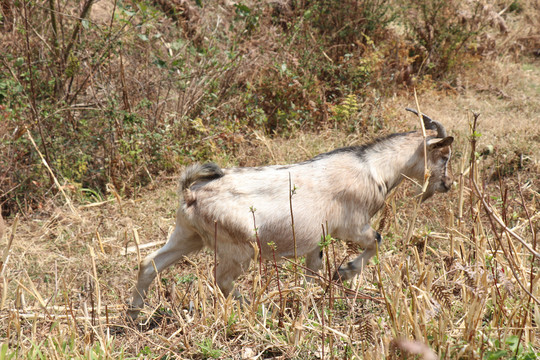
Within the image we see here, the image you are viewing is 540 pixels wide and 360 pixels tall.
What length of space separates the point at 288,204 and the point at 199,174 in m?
0.73

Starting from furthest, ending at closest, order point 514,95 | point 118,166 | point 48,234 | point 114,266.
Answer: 1. point 514,95
2. point 118,166
3. point 48,234
4. point 114,266

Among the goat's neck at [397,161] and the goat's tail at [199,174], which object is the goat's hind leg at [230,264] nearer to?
the goat's tail at [199,174]

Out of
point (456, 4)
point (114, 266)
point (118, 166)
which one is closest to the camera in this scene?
point (114, 266)

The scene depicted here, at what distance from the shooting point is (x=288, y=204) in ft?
14.2

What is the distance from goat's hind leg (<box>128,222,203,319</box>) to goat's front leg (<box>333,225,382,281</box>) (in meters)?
1.28

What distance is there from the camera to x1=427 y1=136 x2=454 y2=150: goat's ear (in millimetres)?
4645

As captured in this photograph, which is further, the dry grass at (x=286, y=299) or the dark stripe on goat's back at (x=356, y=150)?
the dark stripe on goat's back at (x=356, y=150)

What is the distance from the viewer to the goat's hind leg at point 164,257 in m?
4.54

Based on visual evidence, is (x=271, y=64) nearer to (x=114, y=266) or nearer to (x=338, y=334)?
(x=114, y=266)

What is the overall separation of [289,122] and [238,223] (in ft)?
13.3

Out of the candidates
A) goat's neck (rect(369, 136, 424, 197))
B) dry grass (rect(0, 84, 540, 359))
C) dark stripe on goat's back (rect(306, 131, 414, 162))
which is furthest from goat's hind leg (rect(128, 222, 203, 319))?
goat's neck (rect(369, 136, 424, 197))

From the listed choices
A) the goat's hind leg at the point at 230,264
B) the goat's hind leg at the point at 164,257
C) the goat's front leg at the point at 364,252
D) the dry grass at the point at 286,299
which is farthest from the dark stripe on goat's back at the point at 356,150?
the goat's hind leg at the point at 164,257

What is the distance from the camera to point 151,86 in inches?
299

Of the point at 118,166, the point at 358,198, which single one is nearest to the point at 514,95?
the point at 358,198
